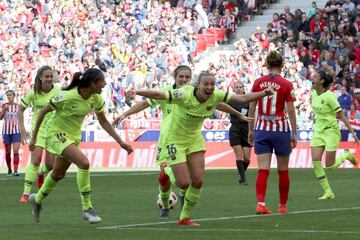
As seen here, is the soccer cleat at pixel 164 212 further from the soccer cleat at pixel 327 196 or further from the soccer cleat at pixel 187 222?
the soccer cleat at pixel 327 196

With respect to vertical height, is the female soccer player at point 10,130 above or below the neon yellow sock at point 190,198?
below

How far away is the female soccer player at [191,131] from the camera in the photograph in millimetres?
15859

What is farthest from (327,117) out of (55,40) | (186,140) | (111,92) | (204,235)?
(55,40)

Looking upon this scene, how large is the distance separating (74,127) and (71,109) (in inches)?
13.1

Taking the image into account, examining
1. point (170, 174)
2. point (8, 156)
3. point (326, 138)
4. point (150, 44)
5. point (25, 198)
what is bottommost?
point (8, 156)

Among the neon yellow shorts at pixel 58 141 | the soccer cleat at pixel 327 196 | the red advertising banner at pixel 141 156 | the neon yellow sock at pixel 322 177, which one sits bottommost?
the red advertising banner at pixel 141 156

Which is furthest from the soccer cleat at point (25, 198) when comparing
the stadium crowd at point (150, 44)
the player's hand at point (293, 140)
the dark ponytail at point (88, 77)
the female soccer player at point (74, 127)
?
the stadium crowd at point (150, 44)

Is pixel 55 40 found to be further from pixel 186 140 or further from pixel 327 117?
pixel 186 140

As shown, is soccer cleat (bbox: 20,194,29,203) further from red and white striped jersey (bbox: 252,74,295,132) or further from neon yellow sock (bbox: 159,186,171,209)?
red and white striped jersey (bbox: 252,74,295,132)

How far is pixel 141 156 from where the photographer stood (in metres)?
36.9

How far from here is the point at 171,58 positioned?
1702 inches

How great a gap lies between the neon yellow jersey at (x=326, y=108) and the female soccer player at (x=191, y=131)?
650 cm

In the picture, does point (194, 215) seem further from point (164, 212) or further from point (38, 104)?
point (38, 104)

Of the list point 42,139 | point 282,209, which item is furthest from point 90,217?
point 42,139
